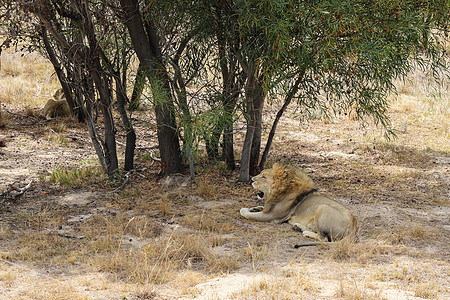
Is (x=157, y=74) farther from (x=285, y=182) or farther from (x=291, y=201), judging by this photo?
(x=291, y=201)

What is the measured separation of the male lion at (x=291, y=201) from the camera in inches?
238

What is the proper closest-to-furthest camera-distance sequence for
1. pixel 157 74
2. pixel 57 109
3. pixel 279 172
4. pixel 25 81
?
pixel 279 172
pixel 157 74
pixel 57 109
pixel 25 81

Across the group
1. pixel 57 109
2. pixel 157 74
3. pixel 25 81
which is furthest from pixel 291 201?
pixel 25 81

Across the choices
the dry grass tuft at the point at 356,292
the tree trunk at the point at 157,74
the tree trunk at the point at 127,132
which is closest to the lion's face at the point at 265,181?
the tree trunk at the point at 157,74

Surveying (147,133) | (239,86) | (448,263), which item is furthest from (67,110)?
(448,263)

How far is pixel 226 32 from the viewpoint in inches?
302

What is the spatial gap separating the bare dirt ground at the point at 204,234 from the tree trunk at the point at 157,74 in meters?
0.40

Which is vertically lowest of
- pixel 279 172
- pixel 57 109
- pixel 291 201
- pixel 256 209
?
pixel 256 209

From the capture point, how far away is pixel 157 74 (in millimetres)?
7805

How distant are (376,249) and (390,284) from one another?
0.94m

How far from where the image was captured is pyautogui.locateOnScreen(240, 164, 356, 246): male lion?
6039mm

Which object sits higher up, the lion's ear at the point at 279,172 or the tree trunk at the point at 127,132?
the tree trunk at the point at 127,132

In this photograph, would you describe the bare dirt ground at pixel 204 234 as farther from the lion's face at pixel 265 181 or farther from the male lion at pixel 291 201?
the lion's face at pixel 265 181

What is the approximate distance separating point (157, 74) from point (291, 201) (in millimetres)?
2952
